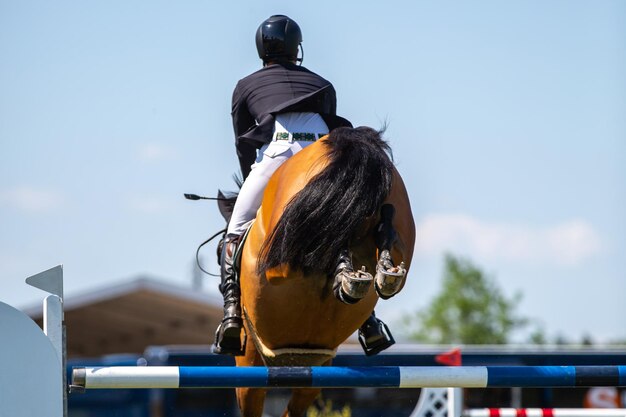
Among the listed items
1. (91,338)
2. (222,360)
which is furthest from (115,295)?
(222,360)

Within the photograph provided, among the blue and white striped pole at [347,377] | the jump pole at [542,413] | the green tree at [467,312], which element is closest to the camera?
the blue and white striped pole at [347,377]

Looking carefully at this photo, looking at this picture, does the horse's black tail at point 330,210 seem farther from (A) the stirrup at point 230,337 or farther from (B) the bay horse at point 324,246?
(A) the stirrup at point 230,337

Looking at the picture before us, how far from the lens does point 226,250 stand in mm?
5367

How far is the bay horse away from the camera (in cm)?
446

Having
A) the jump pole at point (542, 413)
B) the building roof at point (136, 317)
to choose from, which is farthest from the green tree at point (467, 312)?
the jump pole at point (542, 413)

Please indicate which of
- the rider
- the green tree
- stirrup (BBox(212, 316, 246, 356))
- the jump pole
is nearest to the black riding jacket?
the rider

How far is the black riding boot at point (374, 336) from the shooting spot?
203 inches

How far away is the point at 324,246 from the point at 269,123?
1110mm

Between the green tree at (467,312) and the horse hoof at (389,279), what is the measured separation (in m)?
36.1

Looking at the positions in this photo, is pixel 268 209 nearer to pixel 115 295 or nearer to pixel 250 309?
pixel 250 309

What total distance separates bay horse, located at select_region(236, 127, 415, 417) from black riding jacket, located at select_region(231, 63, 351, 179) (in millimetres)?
483

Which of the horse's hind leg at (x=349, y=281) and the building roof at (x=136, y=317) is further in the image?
the building roof at (x=136, y=317)

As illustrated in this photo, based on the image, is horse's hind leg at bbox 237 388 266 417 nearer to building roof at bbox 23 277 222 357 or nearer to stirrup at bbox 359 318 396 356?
stirrup at bbox 359 318 396 356

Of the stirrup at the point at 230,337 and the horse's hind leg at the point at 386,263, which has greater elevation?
the horse's hind leg at the point at 386,263
